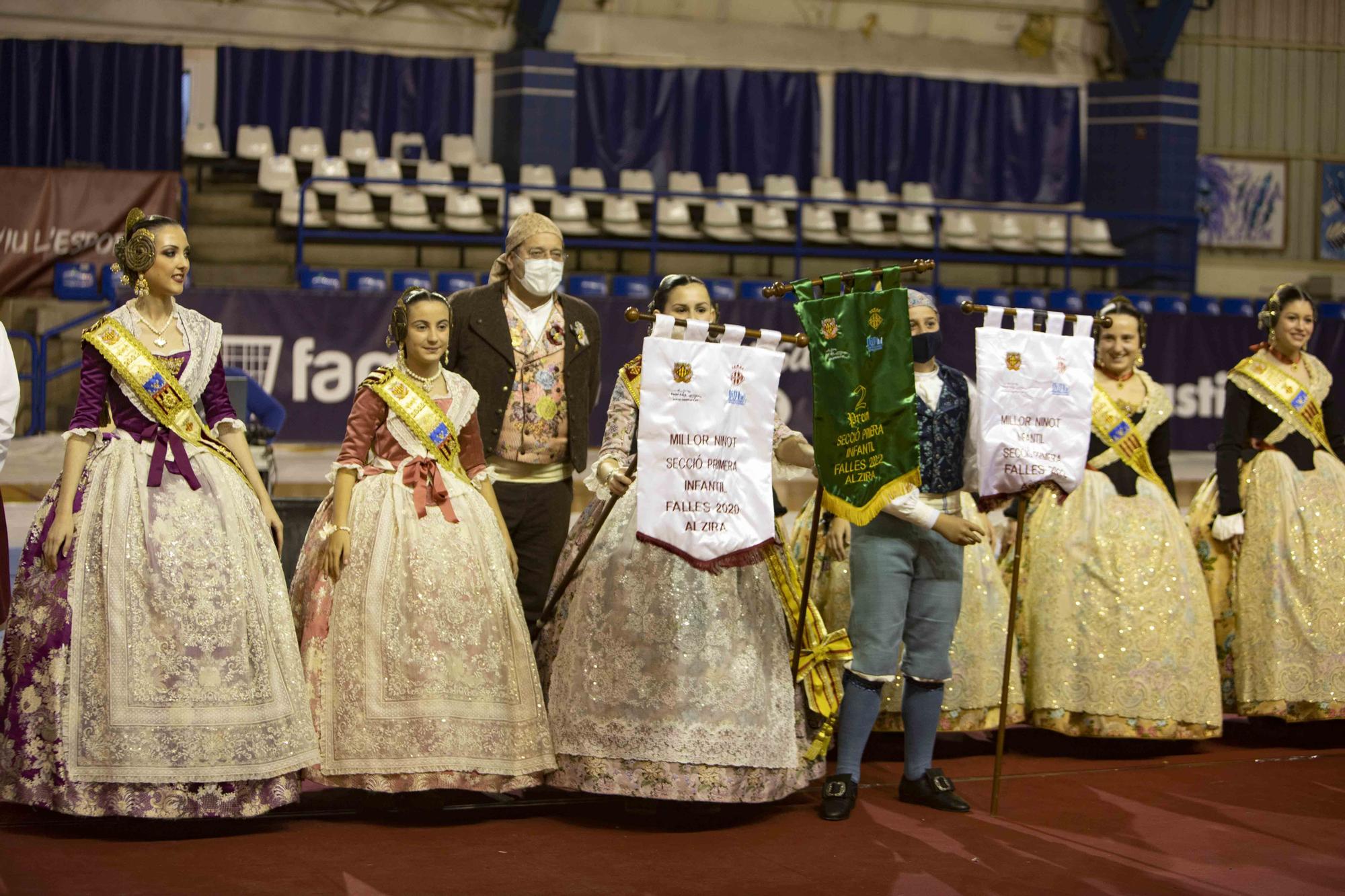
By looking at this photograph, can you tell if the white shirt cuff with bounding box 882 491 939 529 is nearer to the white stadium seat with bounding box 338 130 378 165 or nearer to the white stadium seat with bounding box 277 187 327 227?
the white stadium seat with bounding box 277 187 327 227

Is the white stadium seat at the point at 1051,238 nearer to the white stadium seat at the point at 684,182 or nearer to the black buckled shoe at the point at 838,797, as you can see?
the white stadium seat at the point at 684,182

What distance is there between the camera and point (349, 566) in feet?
13.5

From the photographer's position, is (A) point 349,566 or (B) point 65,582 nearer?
(B) point 65,582

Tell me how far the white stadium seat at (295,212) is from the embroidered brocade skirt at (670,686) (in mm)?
10022

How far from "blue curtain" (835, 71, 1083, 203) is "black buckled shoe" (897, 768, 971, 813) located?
1242cm

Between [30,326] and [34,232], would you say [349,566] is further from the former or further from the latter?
[34,232]

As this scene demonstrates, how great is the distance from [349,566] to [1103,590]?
230 centimetres

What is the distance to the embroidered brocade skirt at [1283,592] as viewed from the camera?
518cm

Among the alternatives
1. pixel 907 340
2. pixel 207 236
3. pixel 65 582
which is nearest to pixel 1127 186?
pixel 207 236

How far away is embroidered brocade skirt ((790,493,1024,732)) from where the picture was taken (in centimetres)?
491

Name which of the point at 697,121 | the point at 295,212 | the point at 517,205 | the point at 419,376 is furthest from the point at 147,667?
the point at 697,121

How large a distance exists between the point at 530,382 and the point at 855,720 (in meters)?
1.36

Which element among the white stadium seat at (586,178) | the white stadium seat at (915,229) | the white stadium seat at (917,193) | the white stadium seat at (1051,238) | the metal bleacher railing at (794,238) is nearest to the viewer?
the metal bleacher railing at (794,238)

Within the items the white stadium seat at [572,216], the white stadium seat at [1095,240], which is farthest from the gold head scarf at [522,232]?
the white stadium seat at [1095,240]
